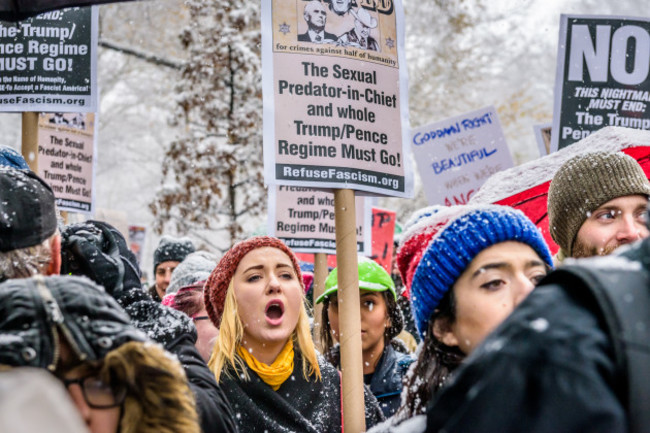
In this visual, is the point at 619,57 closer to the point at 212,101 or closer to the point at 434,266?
the point at 434,266

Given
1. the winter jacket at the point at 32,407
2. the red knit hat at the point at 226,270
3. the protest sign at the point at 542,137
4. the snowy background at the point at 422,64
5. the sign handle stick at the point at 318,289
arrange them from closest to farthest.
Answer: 1. the winter jacket at the point at 32,407
2. the red knit hat at the point at 226,270
3. the sign handle stick at the point at 318,289
4. the protest sign at the point at 542,137
5. the snowy background at the point at 422,64

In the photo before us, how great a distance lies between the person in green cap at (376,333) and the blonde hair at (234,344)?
0.74 metres

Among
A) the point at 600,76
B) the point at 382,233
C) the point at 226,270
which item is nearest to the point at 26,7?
the point at 226,270

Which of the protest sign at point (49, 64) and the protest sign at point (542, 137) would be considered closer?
the protest sign at point (49, 64)

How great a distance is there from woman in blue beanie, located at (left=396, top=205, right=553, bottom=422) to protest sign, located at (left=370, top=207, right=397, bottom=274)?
603 cm

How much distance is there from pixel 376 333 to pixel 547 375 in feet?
12.0

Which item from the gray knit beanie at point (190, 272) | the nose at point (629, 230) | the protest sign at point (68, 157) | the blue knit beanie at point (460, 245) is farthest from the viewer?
the protest sign at point (68, 157)

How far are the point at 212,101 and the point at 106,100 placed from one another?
49.9 ft

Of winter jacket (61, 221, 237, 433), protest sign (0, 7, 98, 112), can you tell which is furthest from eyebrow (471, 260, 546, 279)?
protest sign (0, 7, 98, 112)

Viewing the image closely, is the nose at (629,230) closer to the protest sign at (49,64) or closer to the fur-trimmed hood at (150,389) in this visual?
the fur-trimmed hood at (150,389)

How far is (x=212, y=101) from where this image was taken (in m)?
11.0

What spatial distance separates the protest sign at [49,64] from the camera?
4680 mm

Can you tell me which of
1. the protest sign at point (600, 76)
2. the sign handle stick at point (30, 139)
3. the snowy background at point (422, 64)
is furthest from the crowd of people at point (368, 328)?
the snowy background at point (422, 64)

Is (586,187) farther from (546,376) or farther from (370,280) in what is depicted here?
(546,376)
